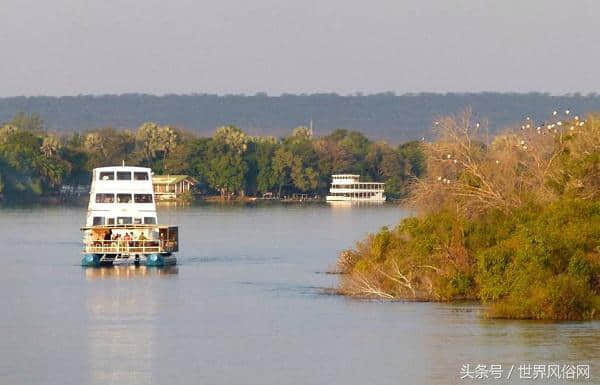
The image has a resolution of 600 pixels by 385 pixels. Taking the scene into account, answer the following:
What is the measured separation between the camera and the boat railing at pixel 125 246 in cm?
6350

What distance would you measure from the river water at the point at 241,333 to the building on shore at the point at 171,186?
11375 centimetres

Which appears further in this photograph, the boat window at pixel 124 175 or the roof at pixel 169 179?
the roof at pixel 169 179

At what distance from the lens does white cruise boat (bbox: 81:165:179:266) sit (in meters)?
63.9

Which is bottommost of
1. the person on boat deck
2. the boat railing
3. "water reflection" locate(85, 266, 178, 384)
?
"water reflection" locate(85, 266, 178, 384)

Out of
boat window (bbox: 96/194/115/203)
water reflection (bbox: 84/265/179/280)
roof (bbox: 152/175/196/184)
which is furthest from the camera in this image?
roof (bbox: 152/175/196/184)

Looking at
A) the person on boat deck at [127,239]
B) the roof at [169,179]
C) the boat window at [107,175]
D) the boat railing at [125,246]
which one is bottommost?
the boat railing at [125,246]

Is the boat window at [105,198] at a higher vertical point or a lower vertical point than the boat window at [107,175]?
lower

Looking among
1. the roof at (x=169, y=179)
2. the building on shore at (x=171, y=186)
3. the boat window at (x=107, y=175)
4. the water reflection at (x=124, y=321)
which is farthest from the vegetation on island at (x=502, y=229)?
the roof at (x=169, y=179)

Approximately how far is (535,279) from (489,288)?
1901mm

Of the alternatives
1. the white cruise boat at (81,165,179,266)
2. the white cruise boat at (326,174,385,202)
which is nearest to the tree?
the white cruise boat at (326,174,385,202)

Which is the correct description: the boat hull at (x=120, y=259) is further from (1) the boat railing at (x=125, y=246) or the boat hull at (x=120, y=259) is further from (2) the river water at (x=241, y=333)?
(2) the river water at (x=241, y=333)

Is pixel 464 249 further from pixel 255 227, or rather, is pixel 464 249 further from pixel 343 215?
pixel 343 215

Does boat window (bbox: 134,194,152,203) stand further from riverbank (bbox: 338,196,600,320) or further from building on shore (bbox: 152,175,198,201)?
building on shore (bbox: 152,175,198,201)

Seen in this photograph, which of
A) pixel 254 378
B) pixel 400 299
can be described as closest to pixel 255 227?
pixel 400 299
